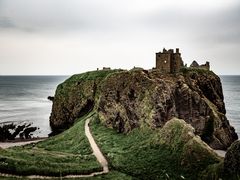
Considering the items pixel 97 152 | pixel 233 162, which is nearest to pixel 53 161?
pixel 97 152

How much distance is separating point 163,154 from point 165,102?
1967cm

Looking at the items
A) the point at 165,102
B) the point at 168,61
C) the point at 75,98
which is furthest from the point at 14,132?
Answer: the point at 165,102

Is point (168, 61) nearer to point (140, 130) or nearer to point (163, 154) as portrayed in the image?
point (140, 130)

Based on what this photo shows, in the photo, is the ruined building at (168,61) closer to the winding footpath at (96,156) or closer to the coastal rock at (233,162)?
the winding footpath at (96,156)

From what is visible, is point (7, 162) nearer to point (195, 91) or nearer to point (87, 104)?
point (195, 91)

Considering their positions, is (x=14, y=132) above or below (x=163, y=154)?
below

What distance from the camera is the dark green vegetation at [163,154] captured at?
48.0m

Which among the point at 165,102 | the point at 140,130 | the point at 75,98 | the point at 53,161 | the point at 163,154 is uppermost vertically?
the point at 165,102

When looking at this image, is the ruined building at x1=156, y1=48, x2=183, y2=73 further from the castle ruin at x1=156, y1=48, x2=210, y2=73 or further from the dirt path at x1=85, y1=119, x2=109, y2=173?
the dirt path at x1=85, y1=119, x2=109, y2=173

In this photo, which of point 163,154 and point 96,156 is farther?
point 96,156

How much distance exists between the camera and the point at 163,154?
53.7m

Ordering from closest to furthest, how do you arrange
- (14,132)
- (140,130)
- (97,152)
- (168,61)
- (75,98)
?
(97,152) → (140,130) → (168,61) → (14,132) → (75,98)

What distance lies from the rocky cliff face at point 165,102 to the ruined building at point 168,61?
7.28 feet

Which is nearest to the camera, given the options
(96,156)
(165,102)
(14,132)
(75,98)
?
(96,156)
